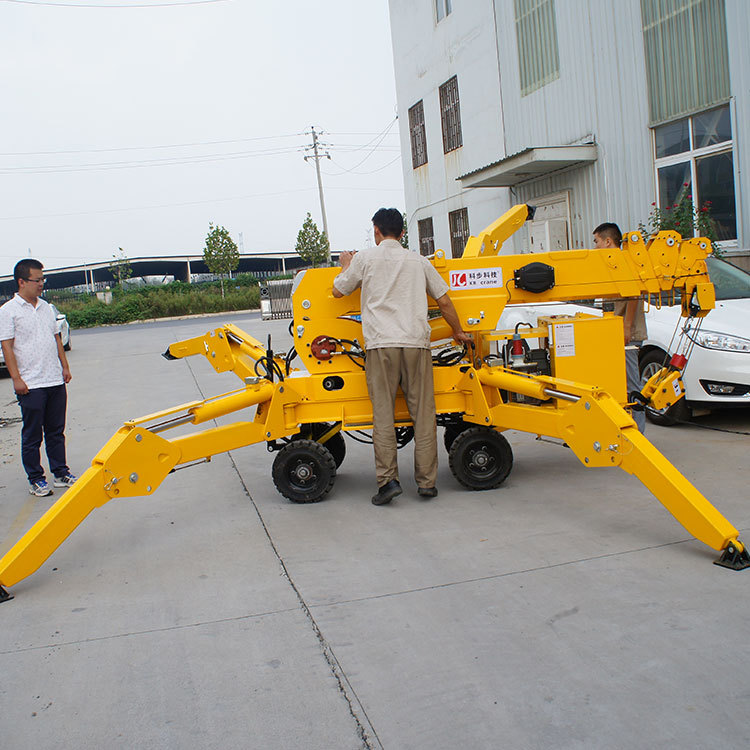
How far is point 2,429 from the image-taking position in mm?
9883


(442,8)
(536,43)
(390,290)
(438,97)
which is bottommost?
(390,290)

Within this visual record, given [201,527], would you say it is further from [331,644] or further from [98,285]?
[98,285]

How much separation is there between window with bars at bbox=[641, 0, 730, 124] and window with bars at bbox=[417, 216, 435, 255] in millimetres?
9406

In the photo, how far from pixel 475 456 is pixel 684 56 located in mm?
9091

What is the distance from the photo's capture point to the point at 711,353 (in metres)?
6.75

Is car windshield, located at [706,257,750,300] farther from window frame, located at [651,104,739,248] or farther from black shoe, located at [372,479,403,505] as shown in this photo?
black shoe, located at [372,479,403,505]

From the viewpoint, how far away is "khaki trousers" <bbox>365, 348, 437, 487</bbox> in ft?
17.0

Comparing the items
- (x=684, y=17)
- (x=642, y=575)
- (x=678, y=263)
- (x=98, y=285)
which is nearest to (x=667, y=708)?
(x=642, y=575)

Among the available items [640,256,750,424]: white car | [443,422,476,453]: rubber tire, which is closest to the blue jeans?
[443,422,476,453]: rubber tire

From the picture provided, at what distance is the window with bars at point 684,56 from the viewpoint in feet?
36.4

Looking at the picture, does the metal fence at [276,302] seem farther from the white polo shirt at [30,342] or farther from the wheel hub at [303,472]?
the wheel hub at [303,472]

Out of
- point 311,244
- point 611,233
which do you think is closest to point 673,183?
point 611,233

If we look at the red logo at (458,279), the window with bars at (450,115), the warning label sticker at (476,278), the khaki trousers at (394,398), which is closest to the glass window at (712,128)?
the warning label sticker at (476,278)

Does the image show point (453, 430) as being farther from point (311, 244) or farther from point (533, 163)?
point (311, 244)
